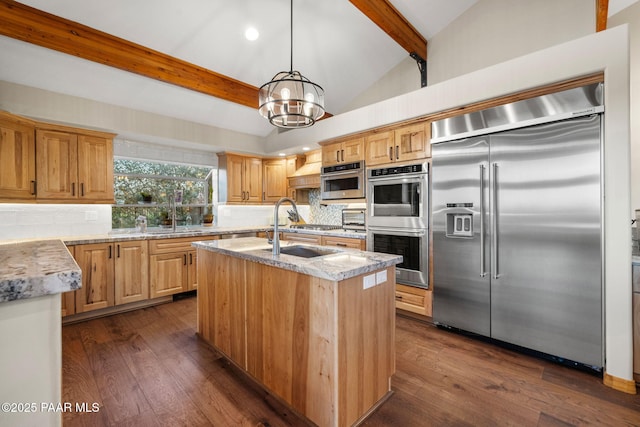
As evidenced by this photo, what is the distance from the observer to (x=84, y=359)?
2447mm

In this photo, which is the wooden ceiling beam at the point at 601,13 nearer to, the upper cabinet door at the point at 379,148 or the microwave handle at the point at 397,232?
the upper cabinet door at the point at 379,148

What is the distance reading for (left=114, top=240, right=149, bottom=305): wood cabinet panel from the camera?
354 centimetres

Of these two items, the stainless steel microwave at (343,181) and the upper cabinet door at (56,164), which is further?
the stainless steel microwave at (343,181)

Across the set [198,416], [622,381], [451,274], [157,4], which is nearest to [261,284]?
[198,416]

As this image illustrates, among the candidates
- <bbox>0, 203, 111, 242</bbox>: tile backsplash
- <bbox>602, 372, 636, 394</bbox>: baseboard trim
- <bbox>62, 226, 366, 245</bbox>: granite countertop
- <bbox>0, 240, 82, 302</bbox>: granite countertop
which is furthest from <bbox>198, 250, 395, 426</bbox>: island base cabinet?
<bbox>0, 203, 111, 242</bbox>: tile backsplash

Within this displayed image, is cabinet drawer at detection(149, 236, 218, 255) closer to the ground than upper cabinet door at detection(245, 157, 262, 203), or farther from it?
closer to the ground

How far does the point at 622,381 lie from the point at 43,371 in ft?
10.5

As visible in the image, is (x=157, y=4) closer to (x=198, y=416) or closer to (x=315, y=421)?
(x=198, y=416)

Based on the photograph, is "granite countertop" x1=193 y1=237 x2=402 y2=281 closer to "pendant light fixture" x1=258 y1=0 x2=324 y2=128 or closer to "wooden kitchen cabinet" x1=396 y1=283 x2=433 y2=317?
"pendant light fixture" x1=258 y1=0 x2=324 y2=128

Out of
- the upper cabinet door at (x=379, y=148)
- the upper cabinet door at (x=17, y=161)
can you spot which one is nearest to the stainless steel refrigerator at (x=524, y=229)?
the upper cabinet door at (x=379, y=148)

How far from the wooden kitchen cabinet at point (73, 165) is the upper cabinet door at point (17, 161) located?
0.22ft

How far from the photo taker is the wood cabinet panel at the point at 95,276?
3.27 metres

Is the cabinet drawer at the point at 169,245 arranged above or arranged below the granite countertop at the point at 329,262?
below

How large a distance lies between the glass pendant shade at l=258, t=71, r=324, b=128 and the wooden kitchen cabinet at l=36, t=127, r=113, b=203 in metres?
2.87
